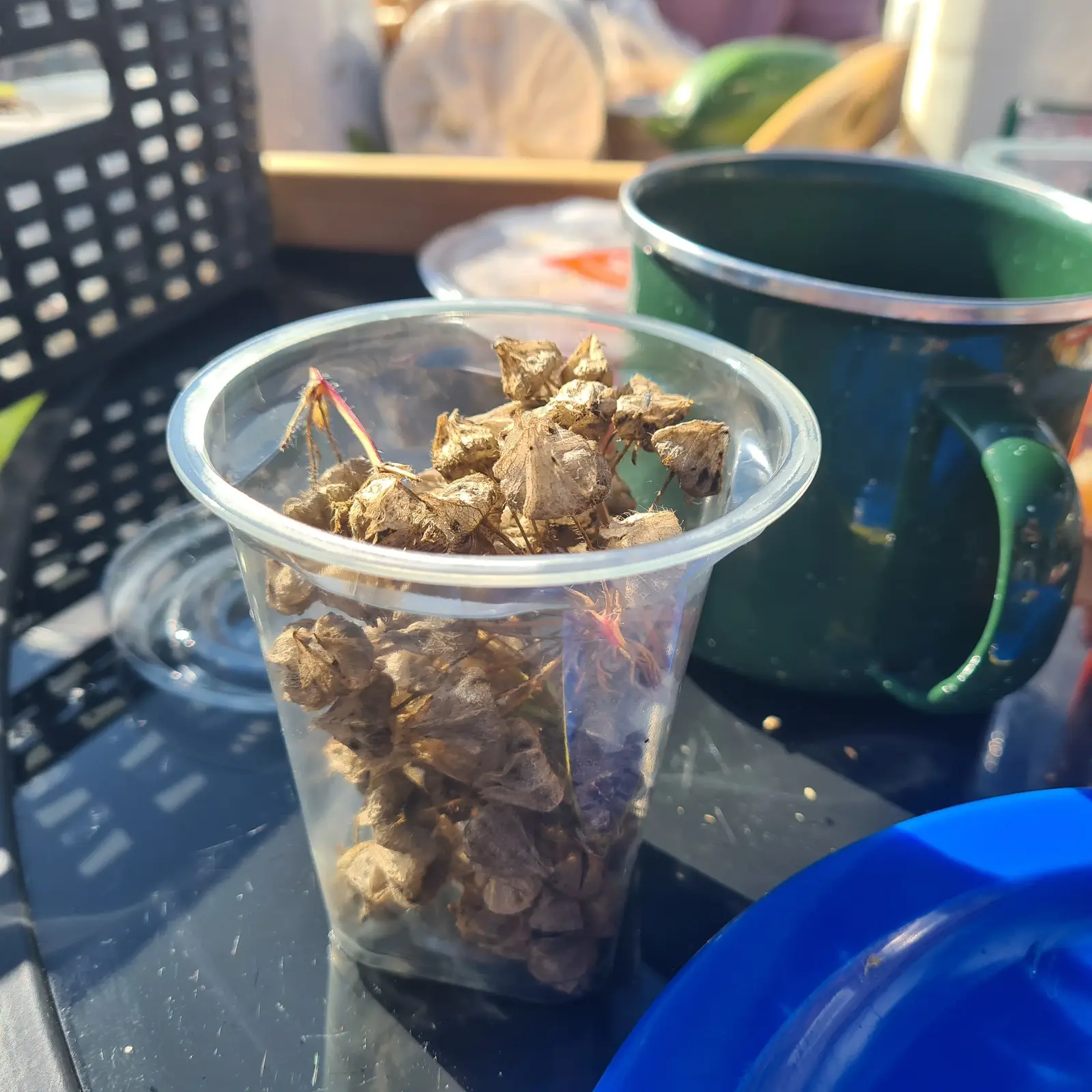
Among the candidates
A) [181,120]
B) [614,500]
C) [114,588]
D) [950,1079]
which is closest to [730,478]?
[614,500]

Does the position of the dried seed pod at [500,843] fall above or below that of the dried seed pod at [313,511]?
below

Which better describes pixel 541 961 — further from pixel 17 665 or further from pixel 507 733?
pixel 17 665

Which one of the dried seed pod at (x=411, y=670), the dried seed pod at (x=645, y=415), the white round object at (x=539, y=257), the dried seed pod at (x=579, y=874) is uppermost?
the dried seed pod at (x=645, y=415)

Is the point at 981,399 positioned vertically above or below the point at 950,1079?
above

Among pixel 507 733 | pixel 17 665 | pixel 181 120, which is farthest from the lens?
pixel 181 120

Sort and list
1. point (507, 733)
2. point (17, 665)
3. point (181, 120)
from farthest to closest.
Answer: point (181, 120) → point (17, 665) → point (507, 733)

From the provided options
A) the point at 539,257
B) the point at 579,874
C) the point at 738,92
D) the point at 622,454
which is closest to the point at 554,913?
the point at 579,874

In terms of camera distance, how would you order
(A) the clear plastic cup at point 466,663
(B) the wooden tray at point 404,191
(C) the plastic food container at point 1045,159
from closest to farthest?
(A) the clear plastic cup at point 466,663, (C) the plastic food container at point 1045,159, (B) the wooden tray at point 404,191

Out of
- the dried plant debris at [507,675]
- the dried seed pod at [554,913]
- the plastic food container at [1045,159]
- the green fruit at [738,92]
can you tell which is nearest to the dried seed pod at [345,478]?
the dried plant debris at [507,675]

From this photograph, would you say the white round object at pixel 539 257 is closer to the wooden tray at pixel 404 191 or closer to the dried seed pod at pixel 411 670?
the wooden tray at pixel 404 191
